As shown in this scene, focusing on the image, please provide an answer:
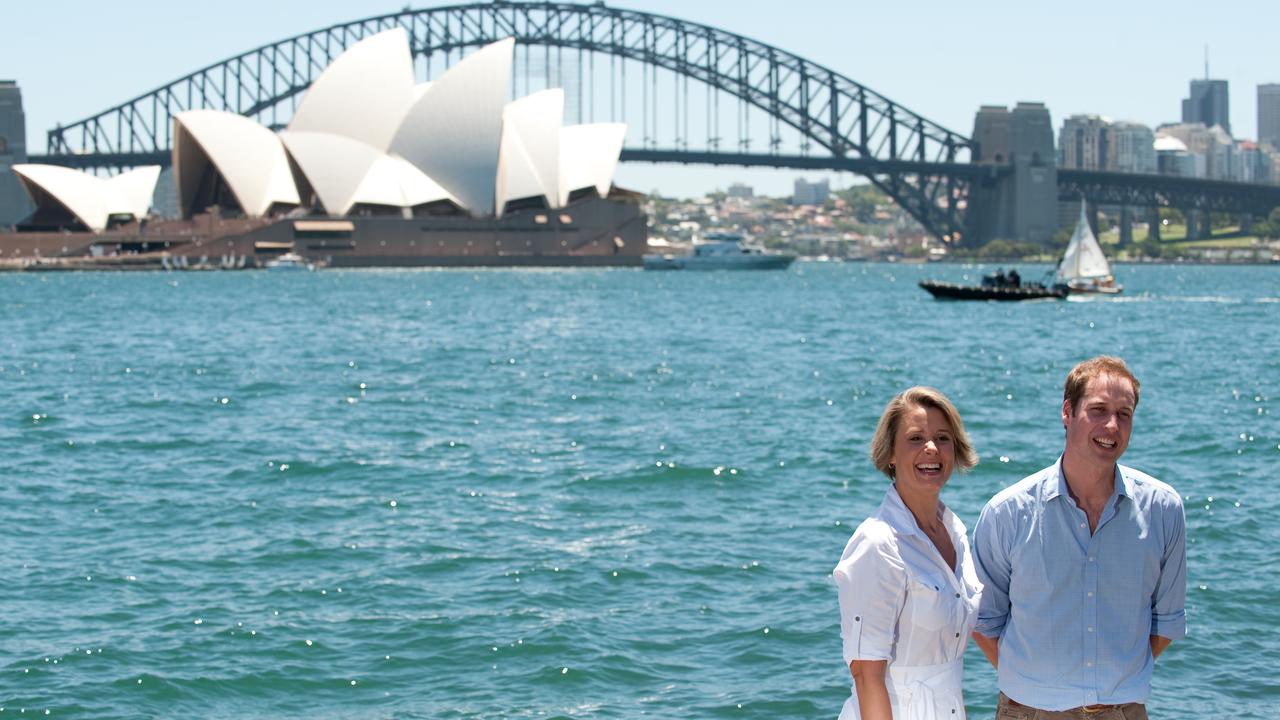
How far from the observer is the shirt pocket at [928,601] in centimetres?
356

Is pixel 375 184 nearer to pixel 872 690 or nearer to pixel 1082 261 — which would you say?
pixel 1082 261

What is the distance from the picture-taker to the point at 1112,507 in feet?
12.2

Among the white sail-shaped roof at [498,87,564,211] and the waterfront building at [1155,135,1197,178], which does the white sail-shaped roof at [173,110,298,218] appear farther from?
the waterfront building at [1155,135,1197,178]

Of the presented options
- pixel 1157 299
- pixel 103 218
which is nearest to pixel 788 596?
pixel 1157 299

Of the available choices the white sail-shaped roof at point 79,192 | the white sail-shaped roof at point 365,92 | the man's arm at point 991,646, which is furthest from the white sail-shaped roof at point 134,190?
the man's arm at point 991,646

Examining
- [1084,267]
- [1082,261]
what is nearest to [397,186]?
[1082,261]

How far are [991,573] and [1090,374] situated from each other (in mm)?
520

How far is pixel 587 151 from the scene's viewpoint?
95.9 meters

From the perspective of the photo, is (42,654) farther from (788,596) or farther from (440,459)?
(440,459)

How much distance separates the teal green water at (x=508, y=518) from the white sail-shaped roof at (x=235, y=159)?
54346 millimetres

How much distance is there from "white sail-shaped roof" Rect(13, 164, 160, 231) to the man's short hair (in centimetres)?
9322

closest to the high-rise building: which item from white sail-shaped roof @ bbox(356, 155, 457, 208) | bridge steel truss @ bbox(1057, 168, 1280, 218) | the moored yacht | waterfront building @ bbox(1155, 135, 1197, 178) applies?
white sail-shaped roof @ bbox(356, 155, 457, 208)

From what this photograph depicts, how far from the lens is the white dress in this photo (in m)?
3.53

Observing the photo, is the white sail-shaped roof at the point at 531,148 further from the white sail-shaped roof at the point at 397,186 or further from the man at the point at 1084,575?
the man at the point at 1084,575
